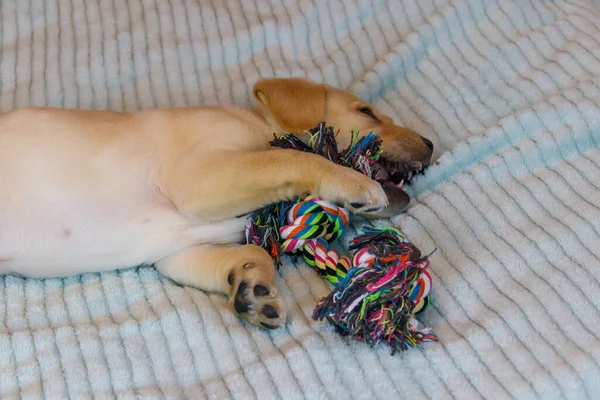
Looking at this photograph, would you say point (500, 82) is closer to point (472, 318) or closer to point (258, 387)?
point (472, 318)

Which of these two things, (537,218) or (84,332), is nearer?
(84,332)

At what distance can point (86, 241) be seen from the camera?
2.25 m

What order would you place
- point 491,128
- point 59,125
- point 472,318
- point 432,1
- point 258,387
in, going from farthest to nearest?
point 432,1
point 491,128
point 59,125
point 472,318
point 258,387

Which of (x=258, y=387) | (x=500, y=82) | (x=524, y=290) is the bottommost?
(x=258, y=387)

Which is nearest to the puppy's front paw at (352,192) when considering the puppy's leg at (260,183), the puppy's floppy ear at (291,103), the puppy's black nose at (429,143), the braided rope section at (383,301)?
the puppy's leg at (260,183)

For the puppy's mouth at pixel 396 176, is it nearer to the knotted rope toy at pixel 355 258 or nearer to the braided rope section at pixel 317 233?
the knotted rope toy at pixel 355 258

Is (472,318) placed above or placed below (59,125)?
above

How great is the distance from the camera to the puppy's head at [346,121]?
250 centimetres

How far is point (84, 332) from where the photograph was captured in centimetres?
197

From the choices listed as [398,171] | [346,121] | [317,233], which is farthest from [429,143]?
[317,233]

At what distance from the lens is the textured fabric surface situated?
1.82 metres

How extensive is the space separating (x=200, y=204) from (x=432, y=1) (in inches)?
72.6

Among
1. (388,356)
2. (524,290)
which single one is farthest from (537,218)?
(388,356)

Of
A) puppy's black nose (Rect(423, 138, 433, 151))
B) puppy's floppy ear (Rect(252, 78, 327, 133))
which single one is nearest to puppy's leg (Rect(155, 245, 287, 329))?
puppy's floppy ear (Rect(252, 78, 327, 133))
